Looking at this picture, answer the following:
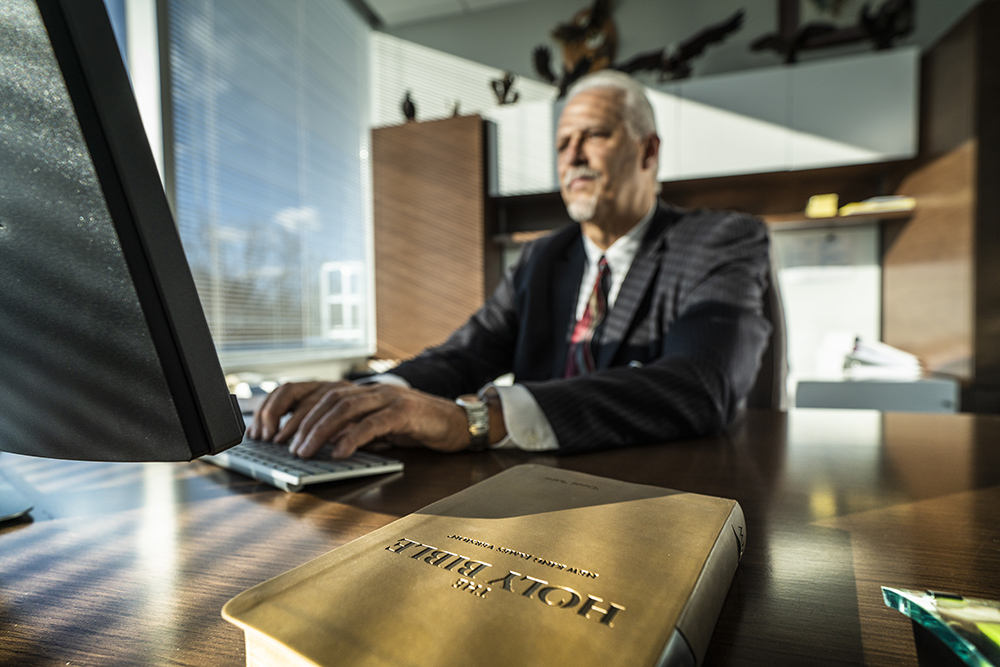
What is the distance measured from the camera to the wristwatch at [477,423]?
1.98 ft

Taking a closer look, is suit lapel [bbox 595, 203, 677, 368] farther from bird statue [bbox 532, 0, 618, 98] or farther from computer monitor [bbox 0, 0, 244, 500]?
bird statue [bbox 532, 0, 618, 98]

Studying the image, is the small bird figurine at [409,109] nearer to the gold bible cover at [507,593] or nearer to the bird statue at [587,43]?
the bird statue at [587,43]

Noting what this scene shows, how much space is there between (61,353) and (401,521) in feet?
0.71

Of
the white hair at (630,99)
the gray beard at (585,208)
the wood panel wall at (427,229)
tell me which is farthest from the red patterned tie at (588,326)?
the wood panel wall at (427,229)

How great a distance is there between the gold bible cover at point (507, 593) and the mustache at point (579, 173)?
116 centimetres

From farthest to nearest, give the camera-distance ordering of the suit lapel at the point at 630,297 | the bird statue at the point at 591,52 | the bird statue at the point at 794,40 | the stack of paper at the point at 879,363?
the bird statue at the point at 591,52
the bird statue at the point at 794,40
the stack of paper at the point at 879,363
the suit lapel at the point at 630,297

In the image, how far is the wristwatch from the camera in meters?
0.60

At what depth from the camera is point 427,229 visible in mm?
2801

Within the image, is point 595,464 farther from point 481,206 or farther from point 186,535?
point 481,206

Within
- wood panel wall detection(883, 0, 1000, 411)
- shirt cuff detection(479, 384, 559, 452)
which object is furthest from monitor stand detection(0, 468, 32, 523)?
wood panel wall detection(883, 0, 1000, 411)

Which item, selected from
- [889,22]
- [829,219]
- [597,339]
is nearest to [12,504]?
[597,339]

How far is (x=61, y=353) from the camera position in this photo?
0.29m

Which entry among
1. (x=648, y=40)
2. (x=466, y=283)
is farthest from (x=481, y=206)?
(x=648, y=40)

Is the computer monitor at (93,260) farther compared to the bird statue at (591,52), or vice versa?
the bird statue at (591,52)
